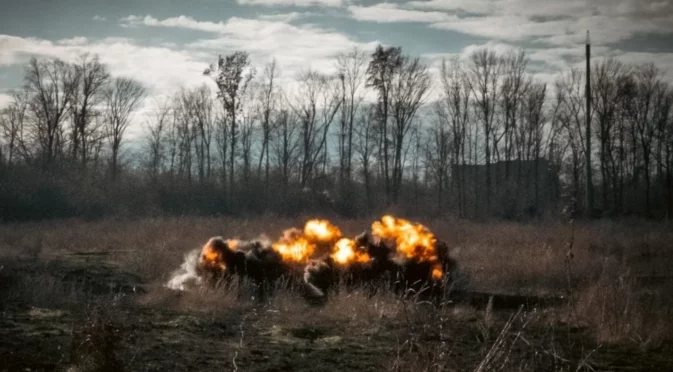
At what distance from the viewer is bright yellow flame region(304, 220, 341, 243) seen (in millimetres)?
14734

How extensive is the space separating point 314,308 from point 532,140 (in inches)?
1707

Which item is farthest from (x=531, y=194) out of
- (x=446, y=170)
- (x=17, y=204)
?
(x=17, y=204)

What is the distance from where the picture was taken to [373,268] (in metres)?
13.8

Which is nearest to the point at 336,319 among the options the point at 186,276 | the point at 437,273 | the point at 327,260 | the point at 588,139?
the point at 327,260

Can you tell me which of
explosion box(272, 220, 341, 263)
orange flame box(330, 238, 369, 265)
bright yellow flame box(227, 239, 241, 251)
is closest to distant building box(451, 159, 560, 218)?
explosion box(272, 220, 341, 263)

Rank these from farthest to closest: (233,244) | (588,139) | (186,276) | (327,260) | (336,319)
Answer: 1. (588,139)
2. (233,244)
3. (186,276)
4. (327,260)
5. (336,319)

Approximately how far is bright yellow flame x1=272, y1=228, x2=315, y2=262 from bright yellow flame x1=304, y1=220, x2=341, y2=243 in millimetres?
172

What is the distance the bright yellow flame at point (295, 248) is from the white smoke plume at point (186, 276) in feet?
6.70

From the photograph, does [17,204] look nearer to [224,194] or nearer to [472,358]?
[224,194]

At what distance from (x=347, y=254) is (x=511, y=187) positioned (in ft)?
116

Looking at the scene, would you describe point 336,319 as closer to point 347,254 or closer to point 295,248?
point 347,254

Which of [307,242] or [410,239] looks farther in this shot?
[307,242]

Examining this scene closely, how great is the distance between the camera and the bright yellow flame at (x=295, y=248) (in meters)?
14.7

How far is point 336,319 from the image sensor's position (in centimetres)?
1043
